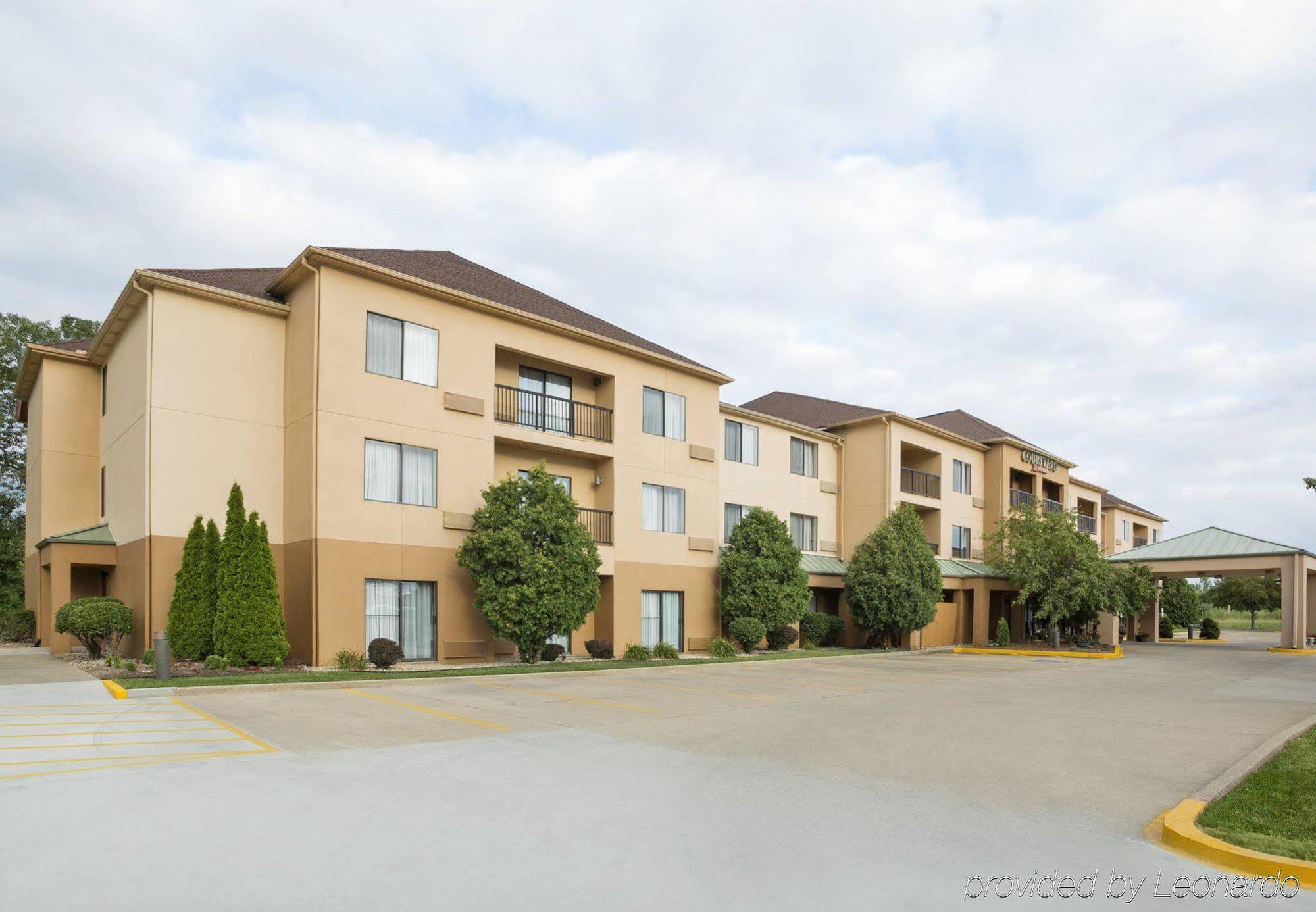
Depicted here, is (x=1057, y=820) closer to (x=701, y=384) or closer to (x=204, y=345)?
(x=204, y=345)

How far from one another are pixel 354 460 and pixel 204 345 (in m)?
4.29

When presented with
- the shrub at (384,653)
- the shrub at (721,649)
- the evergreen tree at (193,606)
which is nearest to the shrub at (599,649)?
the shrub at (721,649)

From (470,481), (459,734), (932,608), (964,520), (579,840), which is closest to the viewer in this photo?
(579,840)

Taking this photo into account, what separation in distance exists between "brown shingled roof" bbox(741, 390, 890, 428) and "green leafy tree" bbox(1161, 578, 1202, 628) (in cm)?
2579

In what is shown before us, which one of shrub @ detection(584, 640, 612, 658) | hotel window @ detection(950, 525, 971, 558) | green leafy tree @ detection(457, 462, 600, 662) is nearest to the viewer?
green leafy tree @ detection(457, 462, 600, 662)

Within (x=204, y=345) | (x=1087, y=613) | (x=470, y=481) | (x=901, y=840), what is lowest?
(x=1087, y=613)

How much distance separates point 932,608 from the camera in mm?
31516

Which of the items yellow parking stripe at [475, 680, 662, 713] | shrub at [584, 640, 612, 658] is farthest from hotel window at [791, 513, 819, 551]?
yellow parking stripe at [475, 680, 662, 713]

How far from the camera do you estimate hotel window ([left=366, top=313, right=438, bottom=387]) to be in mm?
20688

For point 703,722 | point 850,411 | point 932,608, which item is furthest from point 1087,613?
point 703,722

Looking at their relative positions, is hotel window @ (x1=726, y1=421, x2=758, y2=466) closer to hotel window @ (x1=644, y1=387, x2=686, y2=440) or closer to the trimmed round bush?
hotel window @ (x1=644, y1=387, x2=686, y2=440)

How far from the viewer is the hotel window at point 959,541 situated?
1502 inches

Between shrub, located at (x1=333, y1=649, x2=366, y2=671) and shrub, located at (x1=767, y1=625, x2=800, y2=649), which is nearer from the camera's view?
shrub, located at (x1=333, y1=649, x2=366, y2=671)

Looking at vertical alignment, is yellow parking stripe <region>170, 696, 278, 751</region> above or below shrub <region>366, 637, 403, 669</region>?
above
